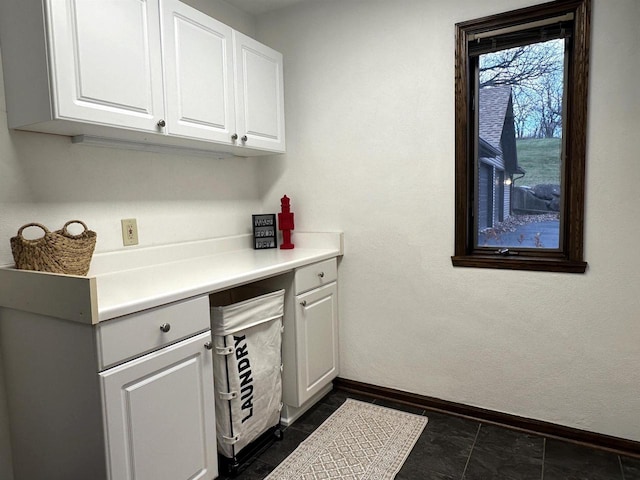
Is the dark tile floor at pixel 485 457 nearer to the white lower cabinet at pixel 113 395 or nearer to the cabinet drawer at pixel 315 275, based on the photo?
the white lower cabinet at pixel 113 395

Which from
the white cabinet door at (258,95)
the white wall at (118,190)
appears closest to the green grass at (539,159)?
the white cabinet door at (258,95)

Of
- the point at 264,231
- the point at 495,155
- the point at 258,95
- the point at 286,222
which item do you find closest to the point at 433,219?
the point at 495,155

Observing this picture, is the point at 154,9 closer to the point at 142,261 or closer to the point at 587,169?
the point at 142,261

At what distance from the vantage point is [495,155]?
7.14ft

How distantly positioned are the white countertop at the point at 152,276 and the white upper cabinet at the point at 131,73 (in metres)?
0.54

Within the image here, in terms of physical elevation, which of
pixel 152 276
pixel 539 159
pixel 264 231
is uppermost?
pixel 539 159

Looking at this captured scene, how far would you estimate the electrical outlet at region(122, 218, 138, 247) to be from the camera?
1908mm

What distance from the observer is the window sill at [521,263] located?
1.94m

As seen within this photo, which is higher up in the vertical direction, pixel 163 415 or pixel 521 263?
pixel 521 263

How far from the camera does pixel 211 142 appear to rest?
1985 millimetres

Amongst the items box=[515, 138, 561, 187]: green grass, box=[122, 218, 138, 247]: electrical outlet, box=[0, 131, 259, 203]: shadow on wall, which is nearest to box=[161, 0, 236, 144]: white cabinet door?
box=[0, 131, 259, 203]: shadow on wall

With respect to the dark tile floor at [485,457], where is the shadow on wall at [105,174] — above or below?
above

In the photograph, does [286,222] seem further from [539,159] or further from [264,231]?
[539,159]

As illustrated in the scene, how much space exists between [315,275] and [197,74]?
1144 mm
